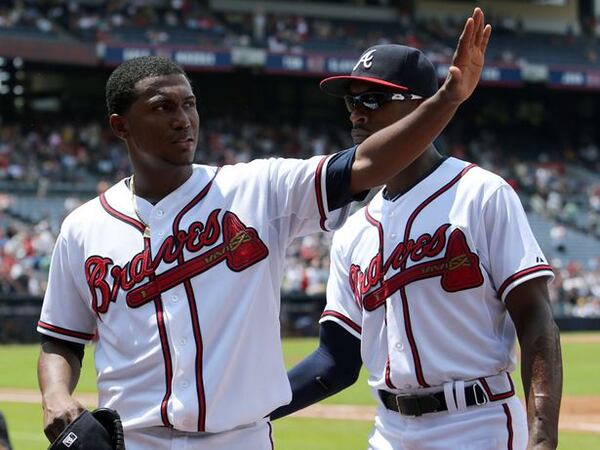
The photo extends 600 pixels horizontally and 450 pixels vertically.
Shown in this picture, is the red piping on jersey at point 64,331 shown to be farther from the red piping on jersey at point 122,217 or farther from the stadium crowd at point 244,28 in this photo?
the stadium crowd at point 244,28

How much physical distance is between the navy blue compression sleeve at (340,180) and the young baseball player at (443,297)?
51cm

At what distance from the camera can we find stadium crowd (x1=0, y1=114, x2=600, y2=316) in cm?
2047

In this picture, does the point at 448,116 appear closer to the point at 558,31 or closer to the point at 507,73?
the point at 507,73

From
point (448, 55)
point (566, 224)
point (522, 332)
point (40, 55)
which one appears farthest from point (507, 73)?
point (522, 332)

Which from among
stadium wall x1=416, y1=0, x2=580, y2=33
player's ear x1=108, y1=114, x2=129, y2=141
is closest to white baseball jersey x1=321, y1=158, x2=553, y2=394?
player's ear x1=108, y1=114, x2=129, y2=141

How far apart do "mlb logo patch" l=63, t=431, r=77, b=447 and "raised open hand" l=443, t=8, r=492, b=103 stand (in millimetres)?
1177

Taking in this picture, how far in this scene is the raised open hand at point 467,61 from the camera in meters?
2.80

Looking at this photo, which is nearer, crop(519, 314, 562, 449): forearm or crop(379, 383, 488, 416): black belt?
crop(519, 314, 562, 449): forearm

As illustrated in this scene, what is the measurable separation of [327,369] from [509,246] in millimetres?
812

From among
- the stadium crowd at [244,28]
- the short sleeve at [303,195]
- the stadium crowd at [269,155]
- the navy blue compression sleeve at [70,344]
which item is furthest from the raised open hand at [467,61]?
the stadium crowd at [244,28]

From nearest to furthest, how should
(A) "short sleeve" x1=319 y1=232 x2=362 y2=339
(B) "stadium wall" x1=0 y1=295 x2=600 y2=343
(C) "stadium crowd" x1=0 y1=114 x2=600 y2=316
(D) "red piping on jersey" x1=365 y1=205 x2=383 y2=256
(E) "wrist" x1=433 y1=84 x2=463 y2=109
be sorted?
(E) "wrist" x1=433 y1=84 x2=463 y2=109
(D) "red piping on jersey" x1=365 y1=205 x2=383 y2=256
(A) "short sleeve" x1=319 y1=232 x2=362 y2=339
(B) "stadium wall" x1=0 y1=295 x2=600 y2=343
(C) "stadium crowd" x1=0 y1=114 x2=600 y2=316

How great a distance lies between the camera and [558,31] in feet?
133

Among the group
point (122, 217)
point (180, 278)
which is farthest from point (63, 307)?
point (180, 278)

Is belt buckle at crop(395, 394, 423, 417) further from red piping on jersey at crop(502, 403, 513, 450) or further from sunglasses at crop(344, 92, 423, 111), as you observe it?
sunglasses at crop(344, 92, 423, 111)
